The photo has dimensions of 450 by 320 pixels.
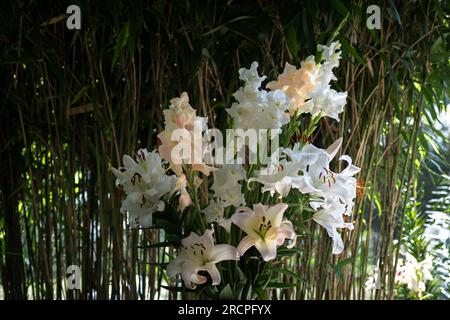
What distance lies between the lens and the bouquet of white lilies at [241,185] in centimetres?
86

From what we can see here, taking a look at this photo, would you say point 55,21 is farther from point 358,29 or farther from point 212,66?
point 358,29

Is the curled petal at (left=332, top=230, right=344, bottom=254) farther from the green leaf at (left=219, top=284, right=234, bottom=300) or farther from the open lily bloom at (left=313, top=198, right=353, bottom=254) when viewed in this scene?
the green leaf at (left=219, top=284, right=234, bottom=300)

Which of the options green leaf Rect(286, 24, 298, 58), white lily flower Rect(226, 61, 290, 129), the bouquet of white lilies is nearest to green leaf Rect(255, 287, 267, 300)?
the bouquet of white lilies

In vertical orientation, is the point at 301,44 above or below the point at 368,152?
above

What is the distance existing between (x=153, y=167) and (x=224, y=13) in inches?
24.4

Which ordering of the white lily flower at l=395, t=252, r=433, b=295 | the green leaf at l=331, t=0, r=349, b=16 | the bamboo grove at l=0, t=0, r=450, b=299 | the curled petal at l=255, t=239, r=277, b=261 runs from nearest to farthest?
the curled petal at l=255, t=239, r=277, b=261 → the green leaf at l=331, t=0, r=349, b=16 → the bamboo grove at l=0, t=0, r=450, b=299 → the white lily flower at l=395, t=252, r=433, b=295

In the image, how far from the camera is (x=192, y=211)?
906 millimetres

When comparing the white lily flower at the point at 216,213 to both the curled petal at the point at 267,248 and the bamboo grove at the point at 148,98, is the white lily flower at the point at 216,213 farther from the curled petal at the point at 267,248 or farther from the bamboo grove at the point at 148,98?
the bamboo grove at the point at 148,98

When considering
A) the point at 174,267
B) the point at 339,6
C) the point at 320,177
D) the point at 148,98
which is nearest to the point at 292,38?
the point at 339,6

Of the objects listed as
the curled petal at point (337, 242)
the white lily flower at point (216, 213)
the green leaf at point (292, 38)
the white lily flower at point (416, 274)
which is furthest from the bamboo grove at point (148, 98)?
the white lily flower at point (416, 274)

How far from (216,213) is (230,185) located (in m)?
0.05

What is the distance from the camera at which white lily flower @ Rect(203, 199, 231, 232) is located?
888 millimetres
